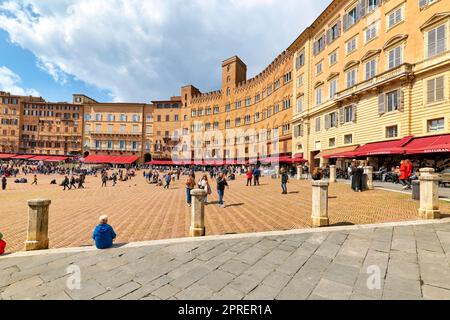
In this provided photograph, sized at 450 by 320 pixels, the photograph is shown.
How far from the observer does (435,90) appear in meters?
15.8

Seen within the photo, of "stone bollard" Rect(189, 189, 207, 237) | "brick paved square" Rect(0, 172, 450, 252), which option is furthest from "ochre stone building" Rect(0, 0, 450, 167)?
"stone bollard" Rect(189, 189, 207, 237)

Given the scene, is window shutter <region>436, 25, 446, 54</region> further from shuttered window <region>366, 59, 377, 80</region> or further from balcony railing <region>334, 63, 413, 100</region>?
shuttered window <region>366, 59, 377, 80</region>

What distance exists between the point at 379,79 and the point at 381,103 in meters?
2.15

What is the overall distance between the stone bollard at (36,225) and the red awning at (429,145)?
19.0 m

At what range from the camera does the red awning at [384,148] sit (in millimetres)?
16172

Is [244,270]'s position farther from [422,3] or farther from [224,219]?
[422,3]

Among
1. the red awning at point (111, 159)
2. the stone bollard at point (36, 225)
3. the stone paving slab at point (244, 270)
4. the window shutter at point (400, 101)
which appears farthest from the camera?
the red awning at point (111, 159)

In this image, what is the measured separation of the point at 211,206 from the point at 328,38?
2758cm

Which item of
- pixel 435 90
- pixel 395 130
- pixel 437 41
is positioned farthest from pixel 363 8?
pixel 395 130

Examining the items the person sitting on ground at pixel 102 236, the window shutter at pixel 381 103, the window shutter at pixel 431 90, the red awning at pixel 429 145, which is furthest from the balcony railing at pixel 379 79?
the person sitting on ground at pixel 102 236

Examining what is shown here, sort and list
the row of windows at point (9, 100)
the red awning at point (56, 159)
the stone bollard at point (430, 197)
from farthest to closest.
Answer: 1. the row of windows at point (9, 100)
2. the red awning at point (56, 159)
3. the stone bollard at point (430, 197)

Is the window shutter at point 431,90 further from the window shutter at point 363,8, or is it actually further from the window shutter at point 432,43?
the window shutter at point 363,8
